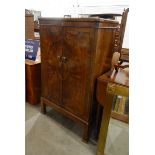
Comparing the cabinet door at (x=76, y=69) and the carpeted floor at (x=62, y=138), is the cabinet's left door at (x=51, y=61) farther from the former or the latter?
the carpeted floor at (x=62, y=138)

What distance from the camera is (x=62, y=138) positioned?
180 cm

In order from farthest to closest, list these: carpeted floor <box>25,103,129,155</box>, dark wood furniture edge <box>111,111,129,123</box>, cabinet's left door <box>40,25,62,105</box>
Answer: cabinet's left door <box>40,25,62,105</box> < carpeted floor <box>25,103,129,155</box> < dark wood furniture edge <box>111,111,129,123</box>

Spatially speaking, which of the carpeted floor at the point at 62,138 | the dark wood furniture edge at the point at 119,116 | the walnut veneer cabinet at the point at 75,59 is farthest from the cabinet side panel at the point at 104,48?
the carpeted floor at the point at 62,138

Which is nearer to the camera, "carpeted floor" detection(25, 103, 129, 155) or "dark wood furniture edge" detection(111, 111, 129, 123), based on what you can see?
"dark wood furniture edge" detection(111, 111, 129, 123)

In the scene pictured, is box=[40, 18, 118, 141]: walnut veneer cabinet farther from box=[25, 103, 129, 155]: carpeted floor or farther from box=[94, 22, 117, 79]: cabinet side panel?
box=[25, 103, 129, 155]: carpeted floor

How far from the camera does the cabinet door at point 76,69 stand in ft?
4.81

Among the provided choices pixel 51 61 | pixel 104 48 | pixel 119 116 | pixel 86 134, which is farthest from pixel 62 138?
pixel 104 48

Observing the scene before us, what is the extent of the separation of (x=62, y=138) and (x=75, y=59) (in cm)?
90

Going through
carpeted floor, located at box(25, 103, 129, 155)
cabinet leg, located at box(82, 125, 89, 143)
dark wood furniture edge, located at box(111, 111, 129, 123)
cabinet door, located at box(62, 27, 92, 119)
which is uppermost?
cabinet door, located at box(62, 27, 92, 119)

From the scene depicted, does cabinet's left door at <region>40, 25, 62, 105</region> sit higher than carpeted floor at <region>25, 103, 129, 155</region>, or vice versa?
cabinet's left door at <region>40, 25, 62, 105</region>

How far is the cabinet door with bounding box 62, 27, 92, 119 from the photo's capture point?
147cm

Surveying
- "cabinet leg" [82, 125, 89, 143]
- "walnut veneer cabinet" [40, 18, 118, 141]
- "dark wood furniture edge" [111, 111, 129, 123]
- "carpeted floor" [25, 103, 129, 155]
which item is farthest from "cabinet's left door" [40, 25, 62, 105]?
"dark wood furniture edge" [111, 111, 129, 123]
